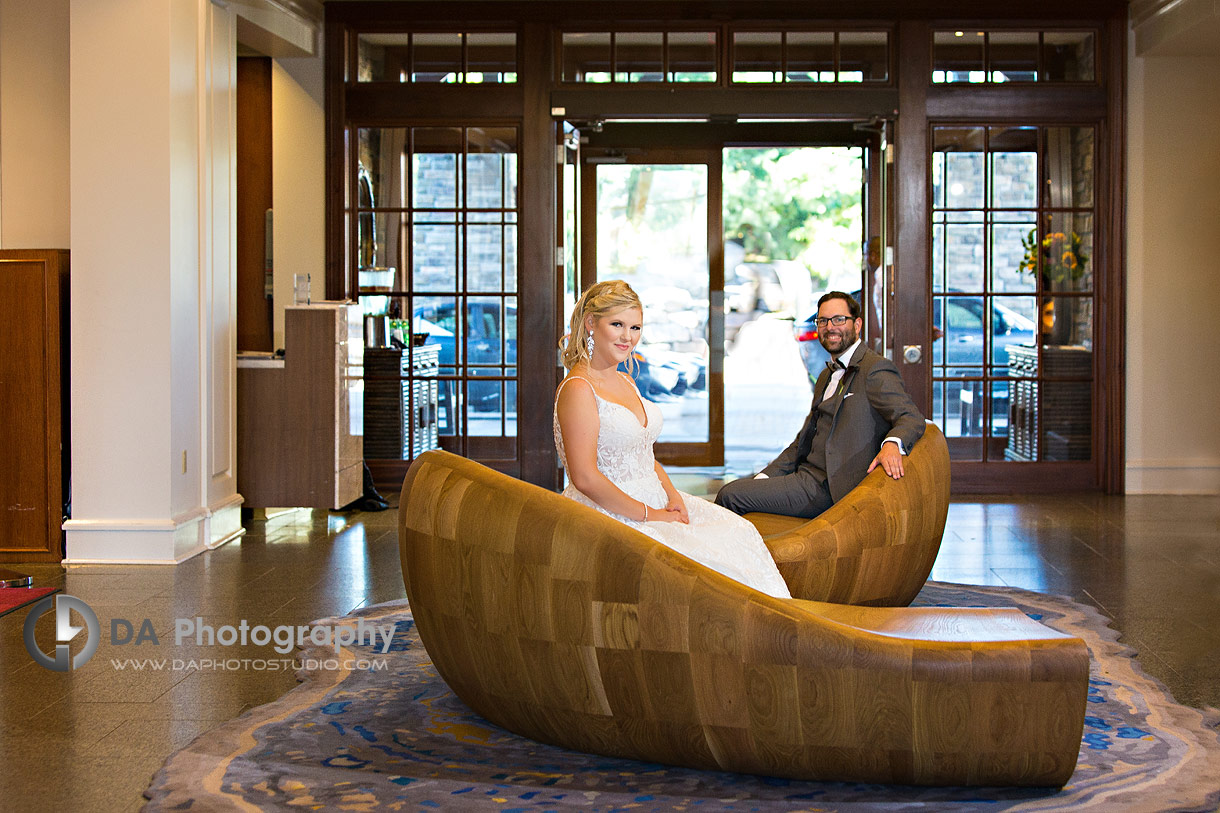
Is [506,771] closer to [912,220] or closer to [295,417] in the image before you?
[295,417]

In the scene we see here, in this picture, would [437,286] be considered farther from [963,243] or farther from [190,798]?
[190,798]

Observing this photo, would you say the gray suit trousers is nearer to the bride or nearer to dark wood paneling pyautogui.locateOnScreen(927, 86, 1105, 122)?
the bride

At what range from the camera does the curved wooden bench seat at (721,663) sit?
2.54 metres

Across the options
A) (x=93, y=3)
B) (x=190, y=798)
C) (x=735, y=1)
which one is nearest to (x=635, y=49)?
(x=735, y=1)

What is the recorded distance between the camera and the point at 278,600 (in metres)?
4.63

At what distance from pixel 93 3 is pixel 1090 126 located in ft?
18.9

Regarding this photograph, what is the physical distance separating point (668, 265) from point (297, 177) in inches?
126

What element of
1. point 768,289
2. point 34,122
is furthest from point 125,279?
point 768,289

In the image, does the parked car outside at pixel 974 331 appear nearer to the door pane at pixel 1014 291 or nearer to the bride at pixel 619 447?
the door pane at pixel 1014 291

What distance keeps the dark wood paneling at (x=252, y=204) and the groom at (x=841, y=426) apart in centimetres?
366

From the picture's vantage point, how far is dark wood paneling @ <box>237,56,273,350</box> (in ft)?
23.4

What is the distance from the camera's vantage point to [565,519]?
8.91ft

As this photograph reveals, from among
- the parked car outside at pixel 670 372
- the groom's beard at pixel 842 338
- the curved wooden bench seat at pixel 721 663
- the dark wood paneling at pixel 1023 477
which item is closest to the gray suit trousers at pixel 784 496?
the groom's beard at pixel 842 338

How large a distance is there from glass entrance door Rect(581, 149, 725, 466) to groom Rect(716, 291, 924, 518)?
4.50 metres
